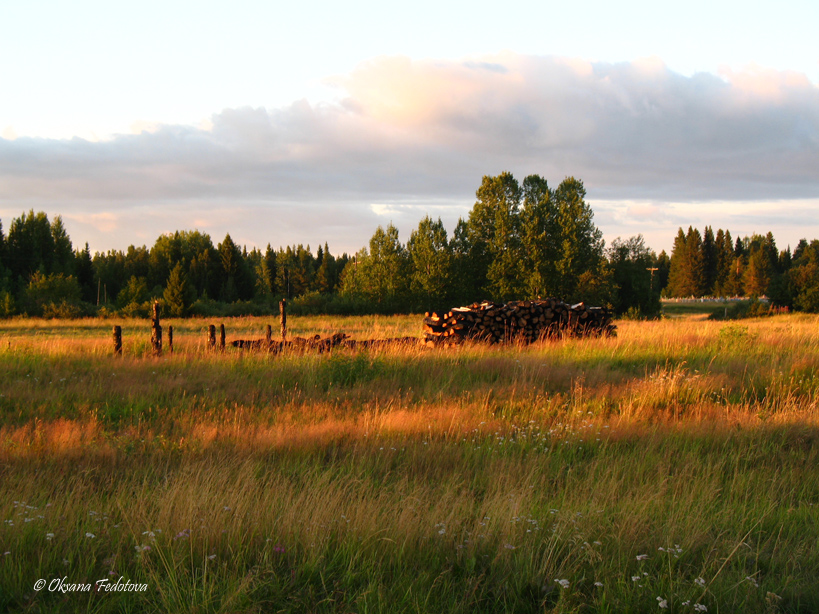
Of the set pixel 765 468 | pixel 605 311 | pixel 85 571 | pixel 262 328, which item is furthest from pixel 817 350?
pixel 262 328

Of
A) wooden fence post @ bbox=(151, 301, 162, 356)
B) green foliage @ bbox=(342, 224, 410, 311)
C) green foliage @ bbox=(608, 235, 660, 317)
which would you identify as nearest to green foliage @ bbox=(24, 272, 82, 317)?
green foliage @ bbox=(342, 224, 410, 311)

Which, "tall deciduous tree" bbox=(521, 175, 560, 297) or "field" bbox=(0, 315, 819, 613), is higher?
"tall deciduous tree" bbox=(521, 175, 560, 297)

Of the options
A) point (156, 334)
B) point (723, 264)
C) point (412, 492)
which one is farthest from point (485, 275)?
point (723, 264)

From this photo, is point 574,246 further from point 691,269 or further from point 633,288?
point 691,269

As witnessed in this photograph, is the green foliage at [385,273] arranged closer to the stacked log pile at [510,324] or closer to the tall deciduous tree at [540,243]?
the tall deciduous tree at [540,243]

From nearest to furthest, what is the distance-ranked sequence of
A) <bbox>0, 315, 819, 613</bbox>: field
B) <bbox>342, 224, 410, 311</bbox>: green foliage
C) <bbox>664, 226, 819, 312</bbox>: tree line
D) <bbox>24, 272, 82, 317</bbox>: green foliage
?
<bbox>0, 315, 819, 613</bbox>: field, <bbox>24, 272, 82, 317</bbox>: green foliage, <bbox>342, 224, 410, 311</bbox>: green foliage, <bbox>664, 226, 819, 312</bbox>: tree line

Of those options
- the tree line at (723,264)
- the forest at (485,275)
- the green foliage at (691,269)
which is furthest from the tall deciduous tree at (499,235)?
the green foliage at (691,269)

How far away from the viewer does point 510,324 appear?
14680mm

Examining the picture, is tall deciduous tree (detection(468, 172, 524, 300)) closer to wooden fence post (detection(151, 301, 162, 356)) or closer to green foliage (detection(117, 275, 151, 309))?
green foliage (detection(117, 275, 151, 309))

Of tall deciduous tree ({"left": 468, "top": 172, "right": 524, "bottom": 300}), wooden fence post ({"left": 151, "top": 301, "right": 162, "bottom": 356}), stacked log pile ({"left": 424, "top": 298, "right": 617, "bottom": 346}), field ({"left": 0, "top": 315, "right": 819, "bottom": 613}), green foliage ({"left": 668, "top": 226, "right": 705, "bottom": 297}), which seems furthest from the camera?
green foliage ({"left": 668, "top": 226, "right": 705, "bottom": 297})

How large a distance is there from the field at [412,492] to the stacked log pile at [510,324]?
4.59 metres

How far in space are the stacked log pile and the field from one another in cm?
459

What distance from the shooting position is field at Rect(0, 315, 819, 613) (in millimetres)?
3000

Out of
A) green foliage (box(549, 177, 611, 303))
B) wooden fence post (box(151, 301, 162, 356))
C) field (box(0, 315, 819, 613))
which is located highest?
green foliage (box(549, 177, 611, 303))
